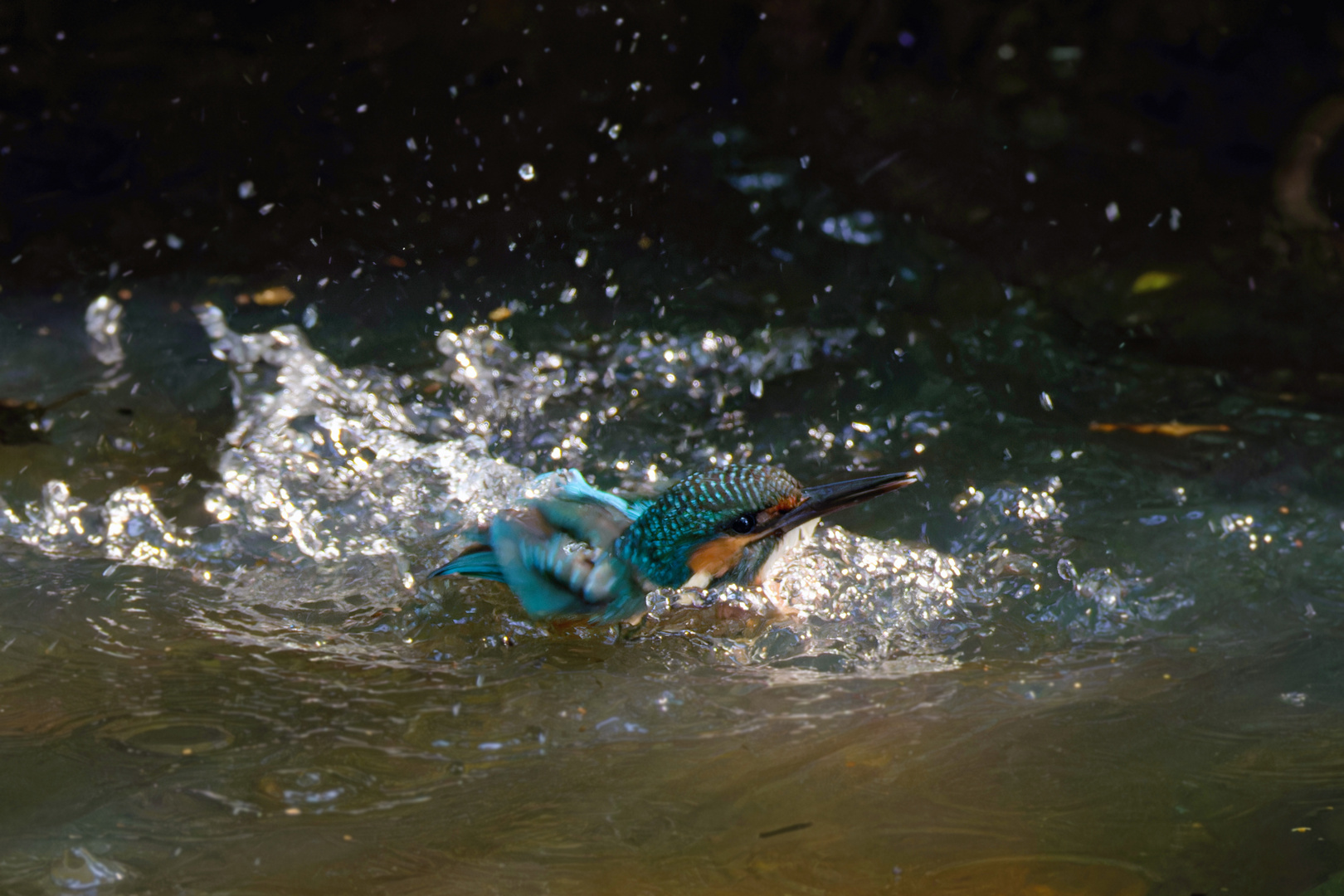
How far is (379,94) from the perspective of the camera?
13.2ft

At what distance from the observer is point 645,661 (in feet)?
8.22

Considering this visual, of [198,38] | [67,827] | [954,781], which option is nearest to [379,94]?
[198,38]

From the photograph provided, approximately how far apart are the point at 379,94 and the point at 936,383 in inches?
90.9

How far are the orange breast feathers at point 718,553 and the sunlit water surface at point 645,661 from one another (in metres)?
0.19

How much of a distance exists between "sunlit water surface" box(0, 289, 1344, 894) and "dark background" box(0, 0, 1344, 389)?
0.55m

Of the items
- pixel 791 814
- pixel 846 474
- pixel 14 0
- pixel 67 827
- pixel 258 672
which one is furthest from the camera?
pixel 14 0

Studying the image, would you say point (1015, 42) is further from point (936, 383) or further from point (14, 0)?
point (14, 0)

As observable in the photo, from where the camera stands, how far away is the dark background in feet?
12.9

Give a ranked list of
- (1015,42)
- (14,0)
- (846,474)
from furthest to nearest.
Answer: (1015,42), (14,0), (846,474)

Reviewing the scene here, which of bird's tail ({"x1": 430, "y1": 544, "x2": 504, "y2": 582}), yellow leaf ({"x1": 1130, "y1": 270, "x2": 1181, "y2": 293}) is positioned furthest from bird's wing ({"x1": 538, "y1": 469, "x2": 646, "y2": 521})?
yellow leaf ({"x1": 1130, "y1": 270, "x2": 1181, "y2": 293})

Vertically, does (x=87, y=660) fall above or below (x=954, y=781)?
above

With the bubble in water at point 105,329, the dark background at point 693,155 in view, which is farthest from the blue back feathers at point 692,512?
the bubble in water at point 105,329

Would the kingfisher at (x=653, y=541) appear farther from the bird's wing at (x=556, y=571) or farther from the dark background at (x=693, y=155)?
the dark background at (x=693, y=155)

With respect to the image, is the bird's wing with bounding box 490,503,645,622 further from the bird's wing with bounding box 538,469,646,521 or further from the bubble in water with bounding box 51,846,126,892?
the bubble in water with bounding box 51,846,126,892
